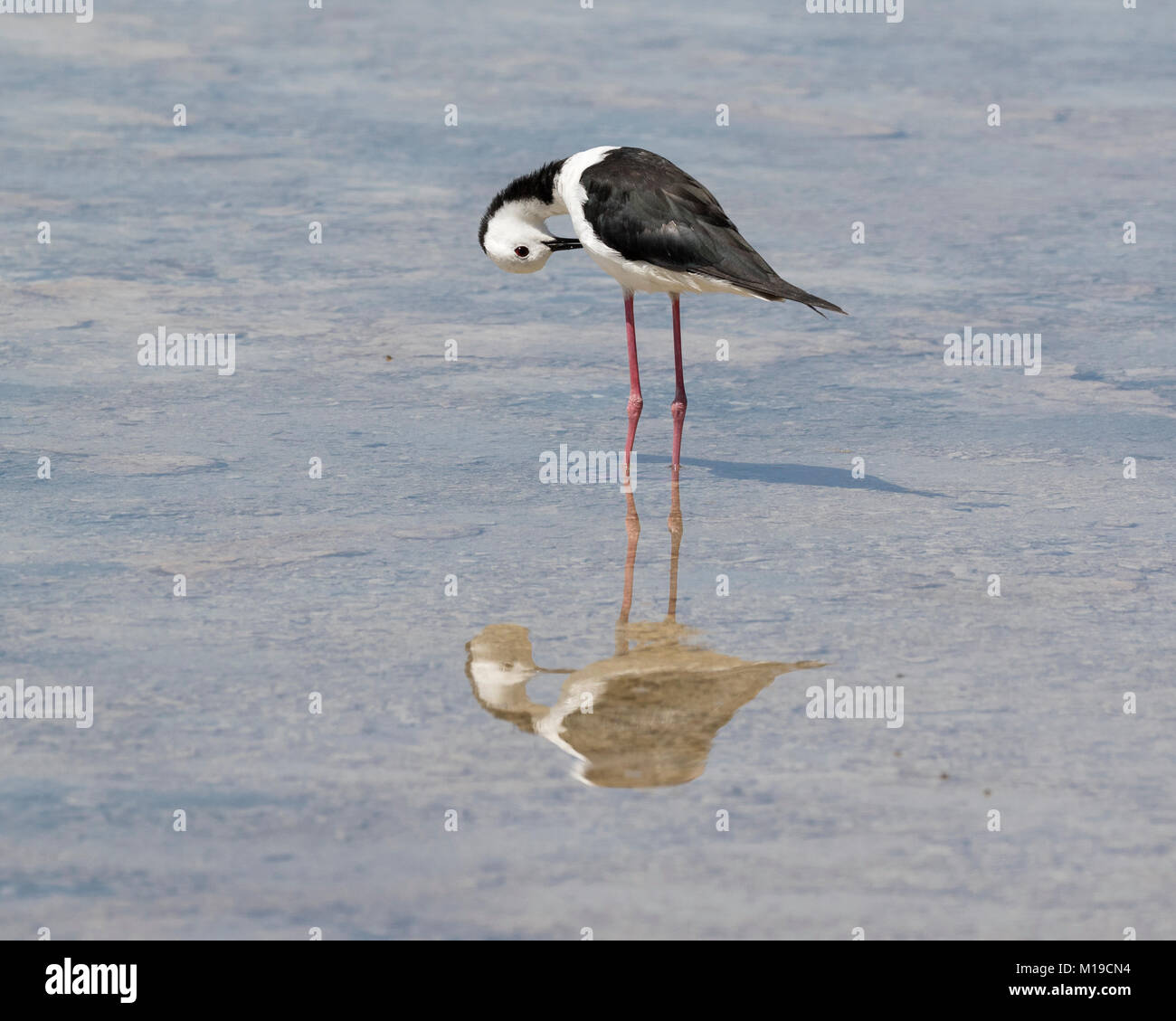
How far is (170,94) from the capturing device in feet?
54.1

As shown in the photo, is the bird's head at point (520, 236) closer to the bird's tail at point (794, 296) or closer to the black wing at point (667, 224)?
the black wing at point (667, 224)

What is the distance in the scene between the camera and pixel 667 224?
8484mm

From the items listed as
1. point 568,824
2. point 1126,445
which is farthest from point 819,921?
point 1126,445

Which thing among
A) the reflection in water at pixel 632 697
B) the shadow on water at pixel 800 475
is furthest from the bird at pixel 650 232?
the reflection in water at pixel 632 697

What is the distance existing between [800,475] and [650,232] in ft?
4.33

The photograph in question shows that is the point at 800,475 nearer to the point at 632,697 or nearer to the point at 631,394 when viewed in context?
the point at 631,394

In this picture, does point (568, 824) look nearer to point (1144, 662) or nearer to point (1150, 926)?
point (1150, 926)

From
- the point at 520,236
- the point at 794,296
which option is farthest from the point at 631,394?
the point at 794,296

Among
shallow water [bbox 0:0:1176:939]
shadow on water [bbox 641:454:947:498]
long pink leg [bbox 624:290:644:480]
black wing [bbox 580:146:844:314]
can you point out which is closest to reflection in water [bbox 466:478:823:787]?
shallow water [bbox 0:0:1176:939]

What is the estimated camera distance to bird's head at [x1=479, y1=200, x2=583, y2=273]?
363 inches

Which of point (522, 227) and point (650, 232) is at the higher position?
point (522, 227)

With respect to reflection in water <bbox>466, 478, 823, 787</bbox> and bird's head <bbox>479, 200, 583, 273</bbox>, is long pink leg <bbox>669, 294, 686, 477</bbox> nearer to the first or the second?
bird's head <bbox>479, 200, 583, 273</bbox>

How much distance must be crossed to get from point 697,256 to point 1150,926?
443cm

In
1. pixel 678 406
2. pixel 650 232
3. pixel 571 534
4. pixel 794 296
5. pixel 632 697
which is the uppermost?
pixel 650 232
